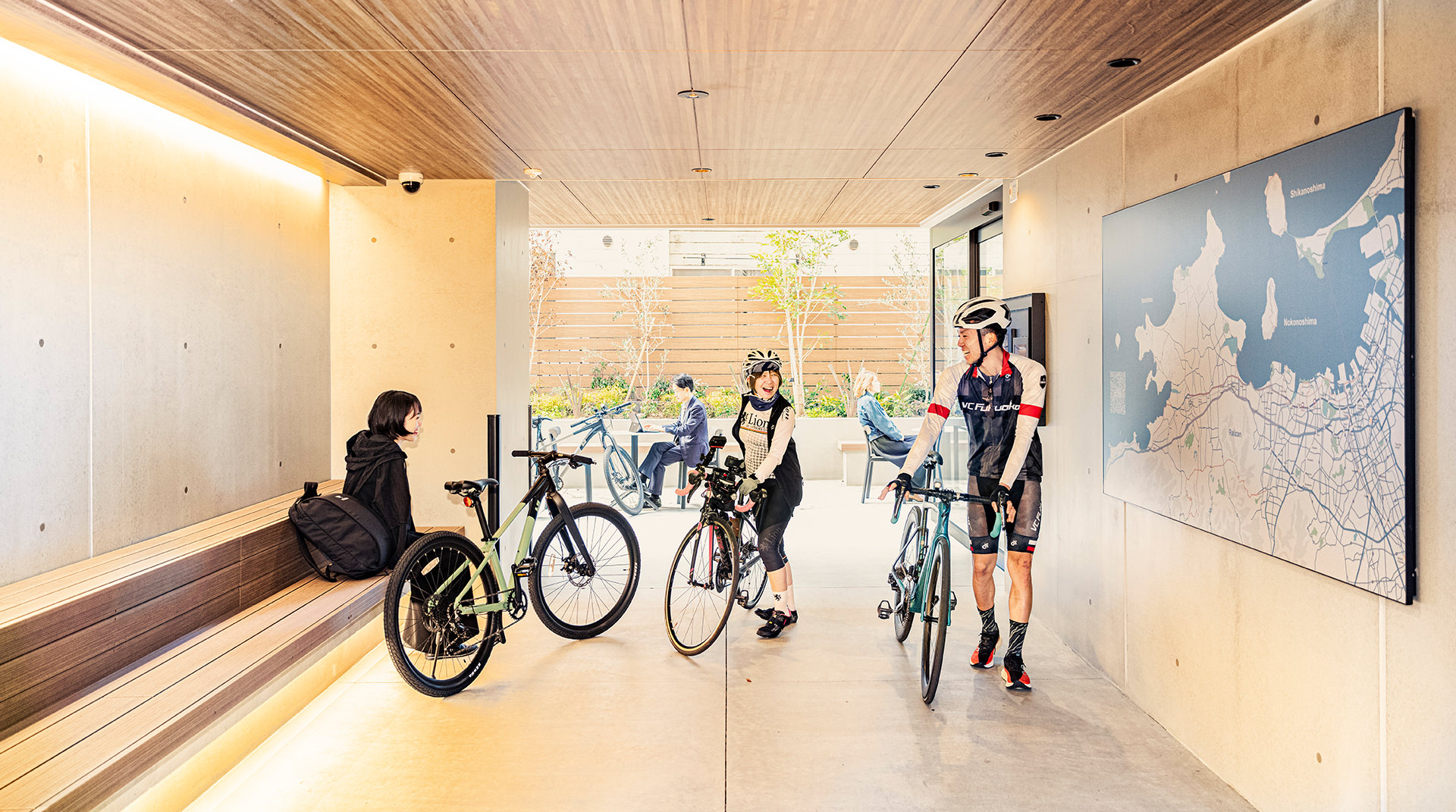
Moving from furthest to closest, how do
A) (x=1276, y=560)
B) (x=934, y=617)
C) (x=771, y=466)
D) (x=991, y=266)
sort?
(x=991, y=266)
(x=771, y=466)
(x=934, y=617)
(x=1276, y=560)

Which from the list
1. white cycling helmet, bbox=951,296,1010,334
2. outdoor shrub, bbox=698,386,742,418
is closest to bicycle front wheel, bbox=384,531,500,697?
→ white cycling helmet, bbox=951,296,1010,334

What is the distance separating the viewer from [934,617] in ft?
11.9

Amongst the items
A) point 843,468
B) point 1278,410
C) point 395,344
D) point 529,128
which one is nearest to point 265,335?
point 395,344

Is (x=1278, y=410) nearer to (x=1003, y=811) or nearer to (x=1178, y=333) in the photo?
(x=1178, y=333)

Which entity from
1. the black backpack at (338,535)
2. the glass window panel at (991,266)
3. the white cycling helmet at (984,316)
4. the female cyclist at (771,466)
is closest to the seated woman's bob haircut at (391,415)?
the black backpack at (338,535)

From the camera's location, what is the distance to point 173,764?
2.54 m

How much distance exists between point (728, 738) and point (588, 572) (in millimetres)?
1310

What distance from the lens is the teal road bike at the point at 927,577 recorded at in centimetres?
352

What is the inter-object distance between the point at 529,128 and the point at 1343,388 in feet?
11.2

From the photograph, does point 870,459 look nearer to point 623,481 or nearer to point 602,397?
point 623,481

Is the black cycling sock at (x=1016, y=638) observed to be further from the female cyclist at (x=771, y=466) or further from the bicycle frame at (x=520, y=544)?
the bicycle frame at (x=520, y=544)

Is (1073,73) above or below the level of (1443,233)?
above

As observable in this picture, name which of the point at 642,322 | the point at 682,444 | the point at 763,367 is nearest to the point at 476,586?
the point at 763,367

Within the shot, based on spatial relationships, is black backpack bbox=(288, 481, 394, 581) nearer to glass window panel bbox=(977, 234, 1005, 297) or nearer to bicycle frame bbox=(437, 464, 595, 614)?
bicycle frame bbox=(437, 464, 595, 614)
